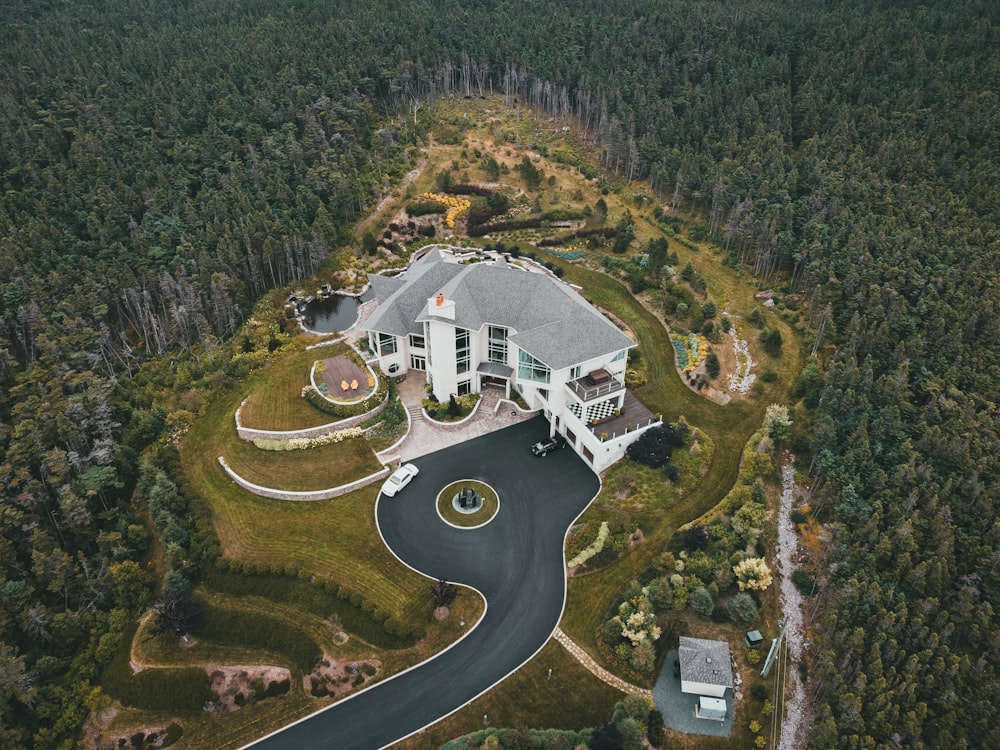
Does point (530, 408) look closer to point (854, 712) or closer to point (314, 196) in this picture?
point (854, 712)

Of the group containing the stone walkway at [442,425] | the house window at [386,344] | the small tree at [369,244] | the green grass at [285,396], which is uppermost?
the house window at [386,344]

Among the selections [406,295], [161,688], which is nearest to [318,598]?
[161,688]

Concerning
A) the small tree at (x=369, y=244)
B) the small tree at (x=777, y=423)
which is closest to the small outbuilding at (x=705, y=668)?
the small tree at (x=777, y=423)

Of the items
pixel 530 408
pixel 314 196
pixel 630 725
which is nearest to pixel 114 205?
pixel 314 196

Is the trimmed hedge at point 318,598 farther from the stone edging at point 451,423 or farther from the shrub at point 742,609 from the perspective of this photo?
the shrub at point 742,609

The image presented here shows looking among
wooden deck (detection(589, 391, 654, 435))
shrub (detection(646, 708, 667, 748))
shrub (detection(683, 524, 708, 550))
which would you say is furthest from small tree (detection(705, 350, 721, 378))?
shrub (detection(646, 708, 667, 748))

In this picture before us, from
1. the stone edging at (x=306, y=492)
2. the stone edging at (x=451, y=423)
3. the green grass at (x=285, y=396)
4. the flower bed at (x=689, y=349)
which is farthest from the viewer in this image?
the flower bed at (x=689, y=349)

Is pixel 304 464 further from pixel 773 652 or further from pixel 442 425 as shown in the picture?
pixel 773 652
